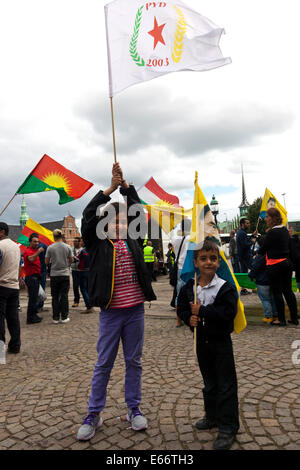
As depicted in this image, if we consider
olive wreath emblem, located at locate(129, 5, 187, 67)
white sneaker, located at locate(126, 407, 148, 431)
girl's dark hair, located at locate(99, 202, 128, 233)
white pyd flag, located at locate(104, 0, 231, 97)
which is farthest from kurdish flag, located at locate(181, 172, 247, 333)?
olive wreath emblem, located at locate(129, 5, 187, 67)

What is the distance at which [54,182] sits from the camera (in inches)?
290

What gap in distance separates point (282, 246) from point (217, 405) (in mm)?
3882

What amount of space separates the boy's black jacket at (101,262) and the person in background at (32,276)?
16.9ft

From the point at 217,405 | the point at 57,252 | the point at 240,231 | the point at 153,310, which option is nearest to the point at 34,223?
the point at 57,252

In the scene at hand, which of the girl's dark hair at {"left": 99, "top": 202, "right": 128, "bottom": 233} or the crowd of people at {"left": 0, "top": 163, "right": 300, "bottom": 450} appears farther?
the girl's dark hair at {"left": 99, "top": 202, "right": 128, "bottom": 233}

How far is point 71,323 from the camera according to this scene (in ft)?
23.1

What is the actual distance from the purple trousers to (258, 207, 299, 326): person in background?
373 centimetres

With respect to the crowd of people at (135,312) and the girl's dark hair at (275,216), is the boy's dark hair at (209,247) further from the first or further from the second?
the girl's dark hair at (275,216)

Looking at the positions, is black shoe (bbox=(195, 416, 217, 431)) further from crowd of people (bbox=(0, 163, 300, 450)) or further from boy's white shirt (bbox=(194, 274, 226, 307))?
boy's white shirt (bbox=(194, 274, 226, 307))

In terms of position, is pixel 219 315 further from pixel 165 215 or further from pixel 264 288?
pixel 165 215

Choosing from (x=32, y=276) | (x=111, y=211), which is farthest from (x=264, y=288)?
(x=32, y=276)

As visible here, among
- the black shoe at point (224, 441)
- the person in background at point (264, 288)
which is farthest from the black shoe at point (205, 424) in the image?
the person in background at point (264, 288)

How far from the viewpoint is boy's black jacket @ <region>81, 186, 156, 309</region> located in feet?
8.51

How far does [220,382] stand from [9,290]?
3746 millimetres
